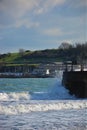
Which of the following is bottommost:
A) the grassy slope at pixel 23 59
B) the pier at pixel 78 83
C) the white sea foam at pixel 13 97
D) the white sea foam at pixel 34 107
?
the white sea foam at pixel 13 97

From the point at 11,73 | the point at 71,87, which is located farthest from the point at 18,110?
the point at 11,73

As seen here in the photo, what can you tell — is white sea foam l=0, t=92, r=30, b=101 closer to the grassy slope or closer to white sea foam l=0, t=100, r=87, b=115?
white sea foam l=0, t=100, r=87, b=115

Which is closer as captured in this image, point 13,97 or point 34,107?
point 34,107

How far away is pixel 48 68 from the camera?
480ft

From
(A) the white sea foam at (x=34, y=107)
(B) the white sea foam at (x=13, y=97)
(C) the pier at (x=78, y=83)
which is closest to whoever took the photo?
(A) the white sea foam at (x=34, y=107)

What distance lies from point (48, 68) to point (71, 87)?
115m

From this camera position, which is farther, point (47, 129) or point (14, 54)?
point (14, 54)

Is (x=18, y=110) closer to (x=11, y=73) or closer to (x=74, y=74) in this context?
(x=74, y=74)

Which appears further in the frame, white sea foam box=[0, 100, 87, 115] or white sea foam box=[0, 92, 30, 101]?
white sea foam box=[0, 92, 30, 101]

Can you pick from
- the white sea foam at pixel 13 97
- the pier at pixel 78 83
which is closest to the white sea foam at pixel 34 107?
the pier at pixel 78 83

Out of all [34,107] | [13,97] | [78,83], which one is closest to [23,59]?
[13,97]

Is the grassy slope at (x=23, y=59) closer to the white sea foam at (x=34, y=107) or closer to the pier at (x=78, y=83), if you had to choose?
the pier at (x=78, y=83)

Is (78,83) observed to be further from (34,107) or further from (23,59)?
(23,59)

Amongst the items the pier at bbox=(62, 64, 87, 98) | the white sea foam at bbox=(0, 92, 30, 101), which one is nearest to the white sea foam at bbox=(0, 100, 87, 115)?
the pier at bbox=(62, 64, 87, 98)
